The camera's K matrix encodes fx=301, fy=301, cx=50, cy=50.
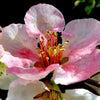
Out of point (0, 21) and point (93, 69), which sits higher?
point (0, 21)

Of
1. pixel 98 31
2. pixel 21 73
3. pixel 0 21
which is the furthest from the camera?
pixel 0 21

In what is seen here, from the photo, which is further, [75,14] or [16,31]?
[75,14]

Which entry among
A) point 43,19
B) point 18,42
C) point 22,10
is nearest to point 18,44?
point 18,42

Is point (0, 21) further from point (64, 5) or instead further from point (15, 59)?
point (15, 59)

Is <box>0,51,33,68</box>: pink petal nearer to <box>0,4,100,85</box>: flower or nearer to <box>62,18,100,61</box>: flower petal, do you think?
<box>0,4,100,85</box>: flower

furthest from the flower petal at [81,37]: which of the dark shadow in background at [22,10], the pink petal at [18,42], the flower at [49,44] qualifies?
the dark shadow in background at [22,10]

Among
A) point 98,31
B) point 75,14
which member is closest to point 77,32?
point 98,31

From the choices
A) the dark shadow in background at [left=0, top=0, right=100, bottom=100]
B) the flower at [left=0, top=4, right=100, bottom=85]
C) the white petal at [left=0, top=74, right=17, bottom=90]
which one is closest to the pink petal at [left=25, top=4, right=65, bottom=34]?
the flower at [left=0, top=4, right=100, bottom=85]
